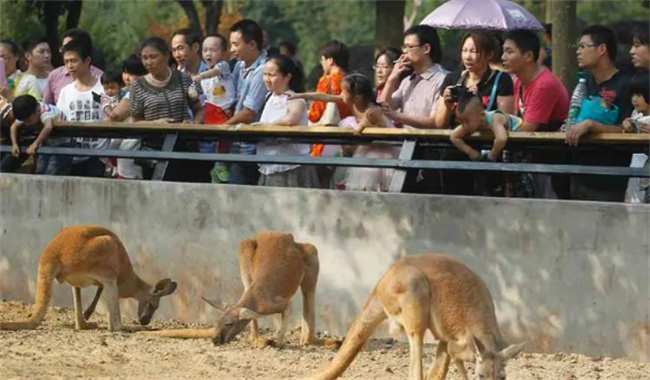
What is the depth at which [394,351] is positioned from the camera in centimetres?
841

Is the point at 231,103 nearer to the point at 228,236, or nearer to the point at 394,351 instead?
the point at 228,236

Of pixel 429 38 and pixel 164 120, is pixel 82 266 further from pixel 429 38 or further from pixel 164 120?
pixel 429 38

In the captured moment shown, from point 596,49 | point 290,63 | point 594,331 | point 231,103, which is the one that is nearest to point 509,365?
point 594,331

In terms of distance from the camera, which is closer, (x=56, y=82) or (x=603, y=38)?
(x=603, y=38)

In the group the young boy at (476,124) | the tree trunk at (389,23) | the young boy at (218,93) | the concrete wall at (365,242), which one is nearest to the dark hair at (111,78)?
the young boy at (218,93)

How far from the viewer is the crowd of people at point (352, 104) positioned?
8680 millimetres

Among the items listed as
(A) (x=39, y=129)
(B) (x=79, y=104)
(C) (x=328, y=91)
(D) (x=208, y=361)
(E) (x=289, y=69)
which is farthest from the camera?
(C) (x=328, y=91)

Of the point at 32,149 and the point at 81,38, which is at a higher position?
the point at 81,38

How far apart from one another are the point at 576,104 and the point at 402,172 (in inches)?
46.7

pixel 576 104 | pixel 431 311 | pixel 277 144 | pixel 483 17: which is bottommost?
pixel 431 311

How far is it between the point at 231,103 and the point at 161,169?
4.17ft

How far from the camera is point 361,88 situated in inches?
362

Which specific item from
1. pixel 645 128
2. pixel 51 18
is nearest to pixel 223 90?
pixel 645 128

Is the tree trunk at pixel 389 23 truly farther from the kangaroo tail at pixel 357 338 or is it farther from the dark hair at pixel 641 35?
the kangaroo tail at pixel 357 338
